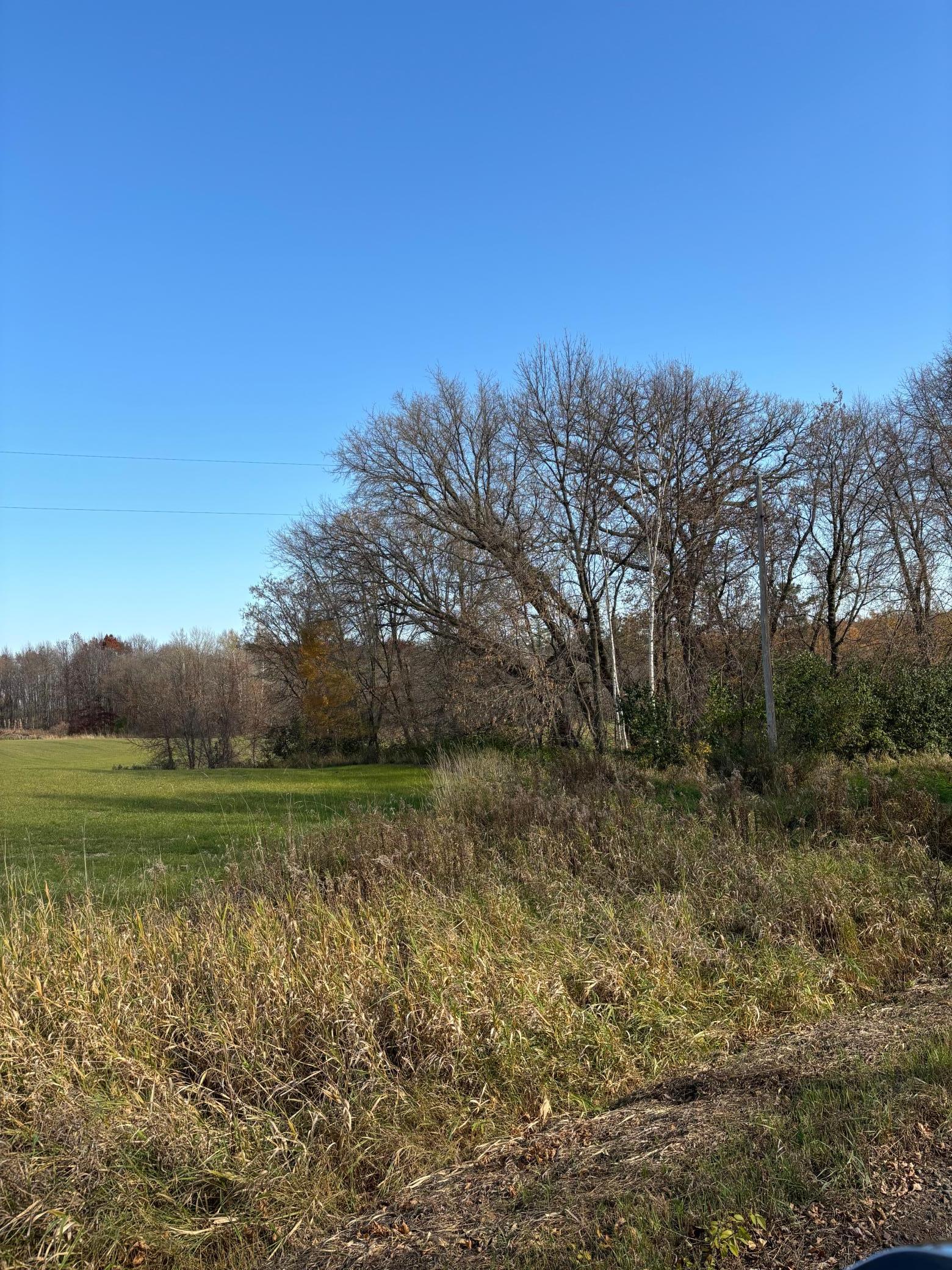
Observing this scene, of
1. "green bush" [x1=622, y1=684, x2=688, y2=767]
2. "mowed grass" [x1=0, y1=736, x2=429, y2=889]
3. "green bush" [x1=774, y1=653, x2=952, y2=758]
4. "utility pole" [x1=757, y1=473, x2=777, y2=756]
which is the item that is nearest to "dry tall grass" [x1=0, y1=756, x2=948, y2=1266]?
"mowed grass" [x1=0, y1=736, x2=429, y2=889]

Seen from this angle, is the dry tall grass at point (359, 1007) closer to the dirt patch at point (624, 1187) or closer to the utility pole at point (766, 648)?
the dirt patch at point (624, 1187)

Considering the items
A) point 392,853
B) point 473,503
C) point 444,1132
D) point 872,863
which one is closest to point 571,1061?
point 444,1132

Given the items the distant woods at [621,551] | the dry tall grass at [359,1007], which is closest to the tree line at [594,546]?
the distant woods at [621,551]

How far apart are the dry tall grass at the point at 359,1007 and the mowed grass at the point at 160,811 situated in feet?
5.82

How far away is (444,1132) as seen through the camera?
3945 mm

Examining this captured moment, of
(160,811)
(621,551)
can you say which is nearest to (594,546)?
(621,551)

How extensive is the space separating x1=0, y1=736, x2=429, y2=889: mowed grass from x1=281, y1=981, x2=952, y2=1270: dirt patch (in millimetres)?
3923

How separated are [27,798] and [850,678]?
19.8 meters

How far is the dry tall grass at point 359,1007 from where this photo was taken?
3453 millimetres

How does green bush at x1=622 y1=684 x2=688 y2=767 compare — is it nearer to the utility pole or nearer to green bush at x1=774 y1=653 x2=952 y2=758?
the utility pole

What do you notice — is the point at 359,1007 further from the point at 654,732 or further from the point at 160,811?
the point at 654,732

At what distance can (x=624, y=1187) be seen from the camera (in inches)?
127

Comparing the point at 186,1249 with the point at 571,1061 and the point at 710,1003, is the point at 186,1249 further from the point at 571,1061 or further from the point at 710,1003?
the point at 710,1003

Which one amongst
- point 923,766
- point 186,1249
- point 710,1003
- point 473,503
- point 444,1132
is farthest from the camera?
point 473,503
